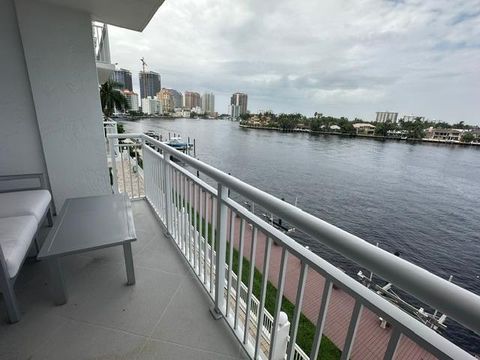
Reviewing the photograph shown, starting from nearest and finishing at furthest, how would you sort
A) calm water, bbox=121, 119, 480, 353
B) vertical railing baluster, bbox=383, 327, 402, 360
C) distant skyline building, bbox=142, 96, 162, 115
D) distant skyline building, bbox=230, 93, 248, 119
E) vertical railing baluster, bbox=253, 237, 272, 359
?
vertical railing baluster, bbox=383, 327, 402, 360 → vertical railing baluster, bbox=253, 237, 272, 359 → calm water, bbox=121, 119, 480, 353 → distant skyline building, bbox=142, 96, 162, 115 → distant skyline building, bbox=230, 93, 248, 119

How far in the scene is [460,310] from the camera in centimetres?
46

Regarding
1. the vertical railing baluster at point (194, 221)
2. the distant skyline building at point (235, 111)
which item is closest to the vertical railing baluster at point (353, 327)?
the vertical railing baluster at point (194, 221)

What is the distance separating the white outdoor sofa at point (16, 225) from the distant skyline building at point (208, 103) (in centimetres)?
8405

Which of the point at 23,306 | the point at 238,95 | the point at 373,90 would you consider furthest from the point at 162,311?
→ the point at 238,95

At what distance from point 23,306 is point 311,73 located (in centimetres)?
5021

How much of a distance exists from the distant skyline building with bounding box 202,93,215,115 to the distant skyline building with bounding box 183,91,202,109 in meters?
1.76

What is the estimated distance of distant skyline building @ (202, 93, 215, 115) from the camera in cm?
8194

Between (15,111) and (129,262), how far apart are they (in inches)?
81.9

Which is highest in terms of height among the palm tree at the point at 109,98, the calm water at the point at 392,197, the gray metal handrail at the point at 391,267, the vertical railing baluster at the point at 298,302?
the palm tree at the point at 109,98

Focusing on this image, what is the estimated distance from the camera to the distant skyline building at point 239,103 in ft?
262

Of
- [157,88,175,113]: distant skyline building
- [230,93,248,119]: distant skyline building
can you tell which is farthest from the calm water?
[230,93,248,119]: distant skyline building

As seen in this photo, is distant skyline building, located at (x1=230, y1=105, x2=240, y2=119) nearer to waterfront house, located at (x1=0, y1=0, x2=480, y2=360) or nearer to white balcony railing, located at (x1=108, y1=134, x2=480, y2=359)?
waterfront house, located at (x1=0, y1=0, x2=480, y2=360)

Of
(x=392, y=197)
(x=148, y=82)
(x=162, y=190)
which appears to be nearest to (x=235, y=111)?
(x=148, y=82)

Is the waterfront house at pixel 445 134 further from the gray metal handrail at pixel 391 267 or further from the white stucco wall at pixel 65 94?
the gray metal handrail at pixel 391 267
